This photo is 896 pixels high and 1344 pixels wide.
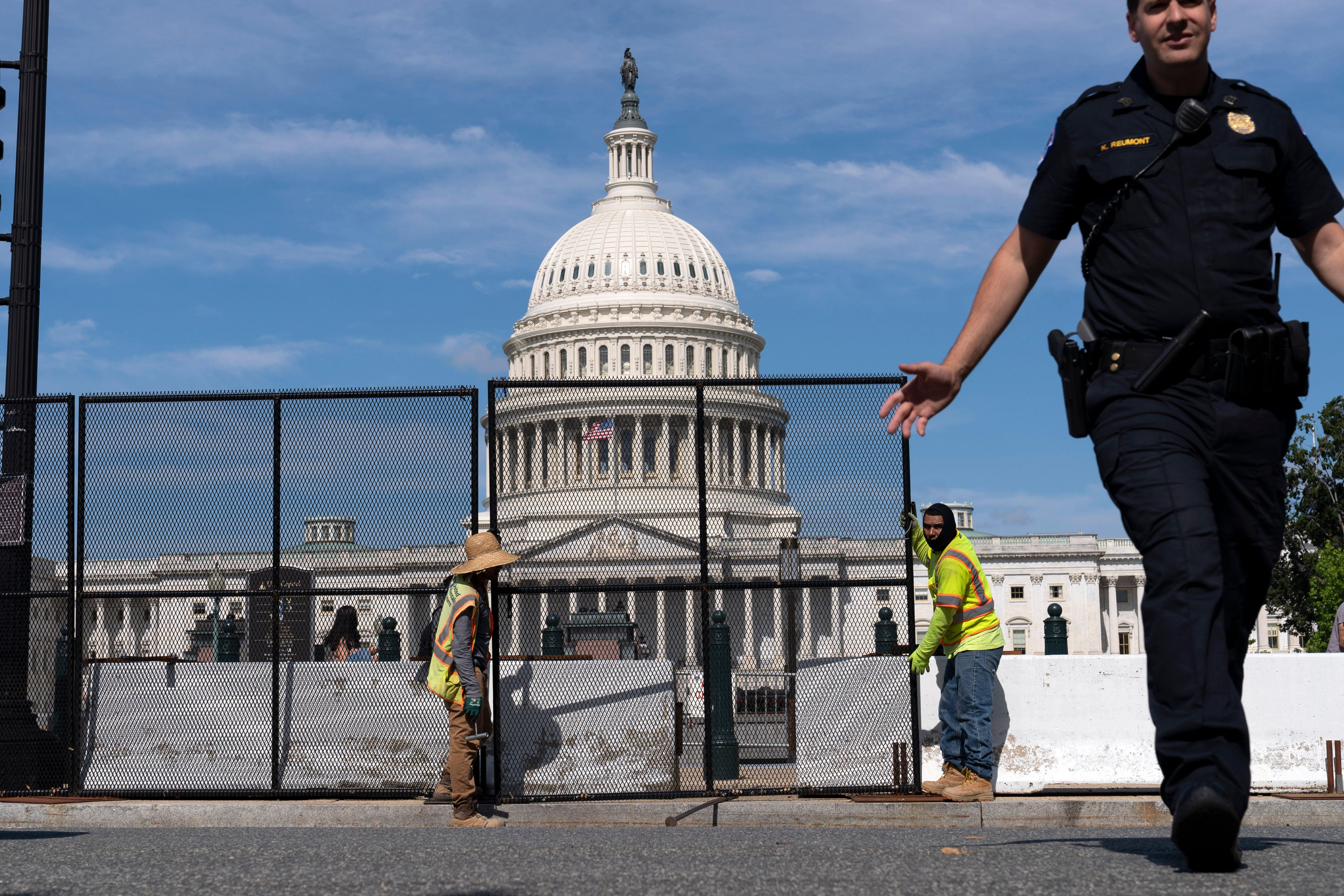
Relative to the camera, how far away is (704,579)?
1159cm

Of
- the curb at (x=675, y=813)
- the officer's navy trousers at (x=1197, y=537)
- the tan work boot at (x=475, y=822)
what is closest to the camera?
the officer's navy trousers at (x=1197, y=537)

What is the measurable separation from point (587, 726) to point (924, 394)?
732 cm

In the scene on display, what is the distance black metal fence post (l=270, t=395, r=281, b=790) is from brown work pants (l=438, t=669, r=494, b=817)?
169 centimetres

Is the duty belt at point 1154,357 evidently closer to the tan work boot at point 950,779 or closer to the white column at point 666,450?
the tan work boot at point 950,779

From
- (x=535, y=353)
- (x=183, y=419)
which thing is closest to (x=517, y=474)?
(x=183, y=419)

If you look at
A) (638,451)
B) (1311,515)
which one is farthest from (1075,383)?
(1311,515)

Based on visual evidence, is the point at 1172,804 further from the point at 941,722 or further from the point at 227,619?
the point at 227,619

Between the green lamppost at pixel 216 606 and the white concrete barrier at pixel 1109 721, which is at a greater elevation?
the green lamppost at pixel 216 606

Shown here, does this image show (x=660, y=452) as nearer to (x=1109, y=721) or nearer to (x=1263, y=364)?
(x=1109, y=721)

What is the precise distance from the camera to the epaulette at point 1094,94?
487 centimetres

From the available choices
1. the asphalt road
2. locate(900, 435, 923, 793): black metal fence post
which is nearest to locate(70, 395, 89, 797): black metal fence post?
the asphalt road

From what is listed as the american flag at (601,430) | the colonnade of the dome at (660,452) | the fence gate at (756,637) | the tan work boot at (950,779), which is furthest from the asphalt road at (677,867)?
the american flag at (601,430)

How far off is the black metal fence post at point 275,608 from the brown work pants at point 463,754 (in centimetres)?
169

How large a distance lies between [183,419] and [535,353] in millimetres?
104497
